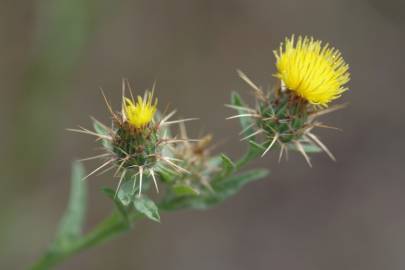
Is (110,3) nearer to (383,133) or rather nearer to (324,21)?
(324,21)

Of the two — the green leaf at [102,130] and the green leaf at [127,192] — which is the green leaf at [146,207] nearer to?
the green leaf at [127,192]

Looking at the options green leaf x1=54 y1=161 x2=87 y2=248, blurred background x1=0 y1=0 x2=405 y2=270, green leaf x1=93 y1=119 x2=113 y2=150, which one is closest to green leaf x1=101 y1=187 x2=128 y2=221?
green leaf x1=93 y1=119 x2=113 y2=150

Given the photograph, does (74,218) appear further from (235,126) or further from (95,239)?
(235,126)

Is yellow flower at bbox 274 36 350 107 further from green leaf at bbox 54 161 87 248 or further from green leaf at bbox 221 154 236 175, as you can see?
green leaf at bbox 54 161 87 248

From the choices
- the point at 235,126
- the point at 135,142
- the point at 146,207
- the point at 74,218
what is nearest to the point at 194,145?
the point at 135,142

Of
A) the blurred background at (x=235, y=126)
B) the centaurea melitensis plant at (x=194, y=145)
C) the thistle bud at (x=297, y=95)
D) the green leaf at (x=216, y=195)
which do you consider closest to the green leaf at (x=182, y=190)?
the centaurea melitensis plant at (x=194, y=145)

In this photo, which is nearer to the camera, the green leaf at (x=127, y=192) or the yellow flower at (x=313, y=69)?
the green leaf at (x=127, y=192)
